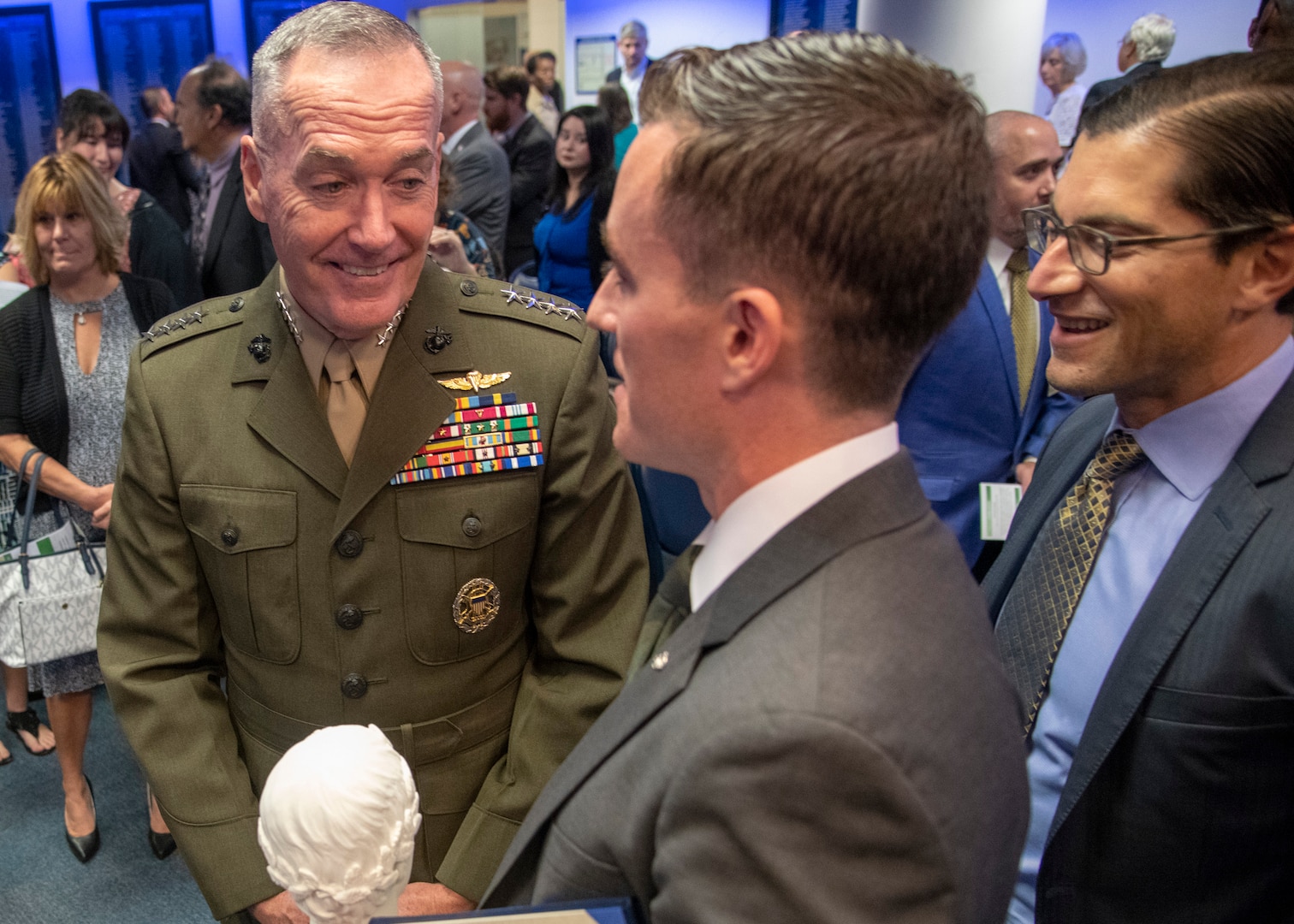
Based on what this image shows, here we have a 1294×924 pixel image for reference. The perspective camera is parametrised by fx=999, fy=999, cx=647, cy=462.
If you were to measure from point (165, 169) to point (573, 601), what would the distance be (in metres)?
6.40

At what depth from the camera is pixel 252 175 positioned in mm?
1514

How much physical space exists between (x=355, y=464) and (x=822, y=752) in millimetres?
982

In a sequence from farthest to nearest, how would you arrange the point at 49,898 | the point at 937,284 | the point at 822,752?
the point at 49,898, the point at 937,284, the point at 822,752

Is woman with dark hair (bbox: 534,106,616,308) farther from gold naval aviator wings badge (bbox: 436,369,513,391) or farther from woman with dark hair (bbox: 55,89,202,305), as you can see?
gold naval aviator wings badge (bbox: 436,369,513,391)

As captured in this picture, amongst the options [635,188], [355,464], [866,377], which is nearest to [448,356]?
[355,464]

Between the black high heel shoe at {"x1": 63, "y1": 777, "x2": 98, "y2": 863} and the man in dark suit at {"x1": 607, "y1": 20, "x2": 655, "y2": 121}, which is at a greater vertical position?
the man in dark suit at {"x1": 607, "y1": 20, "x2": 655, "y2": 121}

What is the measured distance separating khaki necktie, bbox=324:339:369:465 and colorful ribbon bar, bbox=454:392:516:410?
15 centimetres

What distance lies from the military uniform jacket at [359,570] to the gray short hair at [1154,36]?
5.65 metres

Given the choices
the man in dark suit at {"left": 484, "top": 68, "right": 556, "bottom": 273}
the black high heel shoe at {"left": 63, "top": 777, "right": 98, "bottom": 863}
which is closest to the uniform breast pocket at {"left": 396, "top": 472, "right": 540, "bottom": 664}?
the black high heel shoe at {"left": 63, "top": 777, "right": 98, "bottom": 863}

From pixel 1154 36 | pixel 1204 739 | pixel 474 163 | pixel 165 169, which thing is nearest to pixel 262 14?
pixel 165 169

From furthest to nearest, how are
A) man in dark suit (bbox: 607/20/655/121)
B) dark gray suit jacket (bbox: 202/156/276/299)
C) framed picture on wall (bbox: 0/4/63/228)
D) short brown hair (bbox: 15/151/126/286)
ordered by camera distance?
1. man in dark suit (bbox: 607/20/655/121)
2. framed picture on wall (bbox: 0/4/63/228)
3. dark gray suit jacket (bbox: 202/156/276/299)
4. short brown hair (bbox: 15/151/126/286)

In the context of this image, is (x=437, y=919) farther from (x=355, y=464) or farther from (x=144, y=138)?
(x=144, y=138)

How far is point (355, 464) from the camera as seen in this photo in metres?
1.50

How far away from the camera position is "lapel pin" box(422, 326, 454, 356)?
158 centimetres
